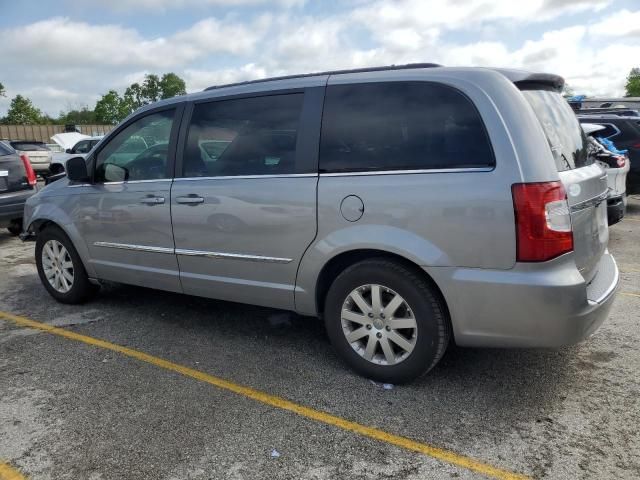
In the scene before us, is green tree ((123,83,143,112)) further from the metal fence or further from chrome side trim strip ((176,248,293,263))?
chrome side trim strip ((176,248,293,263))

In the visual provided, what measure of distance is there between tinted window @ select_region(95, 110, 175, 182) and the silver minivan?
0.12ft

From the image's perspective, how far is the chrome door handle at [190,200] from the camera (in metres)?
3.87

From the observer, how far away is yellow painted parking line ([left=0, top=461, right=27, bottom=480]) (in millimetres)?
2549

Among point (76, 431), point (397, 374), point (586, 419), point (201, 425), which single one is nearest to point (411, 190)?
point (397, 374)

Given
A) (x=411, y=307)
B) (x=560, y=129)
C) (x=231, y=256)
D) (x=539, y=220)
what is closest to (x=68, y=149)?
(x=231, y=256)

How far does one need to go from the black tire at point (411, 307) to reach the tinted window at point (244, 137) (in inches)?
33.0

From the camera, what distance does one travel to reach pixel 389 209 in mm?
3076

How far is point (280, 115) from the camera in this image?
3629 millimetres

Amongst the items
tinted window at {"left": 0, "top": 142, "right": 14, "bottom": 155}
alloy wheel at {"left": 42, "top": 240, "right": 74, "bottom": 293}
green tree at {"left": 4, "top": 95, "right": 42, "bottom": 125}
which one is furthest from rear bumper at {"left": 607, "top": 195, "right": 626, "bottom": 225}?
green tree at {"left": 4, "top": 95, "right": 42, "bottom": 125}

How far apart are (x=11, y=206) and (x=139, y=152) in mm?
4569

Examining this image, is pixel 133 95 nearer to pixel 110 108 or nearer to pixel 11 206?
pixel 110 108

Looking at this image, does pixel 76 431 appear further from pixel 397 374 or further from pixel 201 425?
pixel 397 374

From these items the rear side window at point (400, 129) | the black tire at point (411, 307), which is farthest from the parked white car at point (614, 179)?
the black tire at point (411, 307)

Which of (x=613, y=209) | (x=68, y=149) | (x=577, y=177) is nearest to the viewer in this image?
(x=577, y=177)
